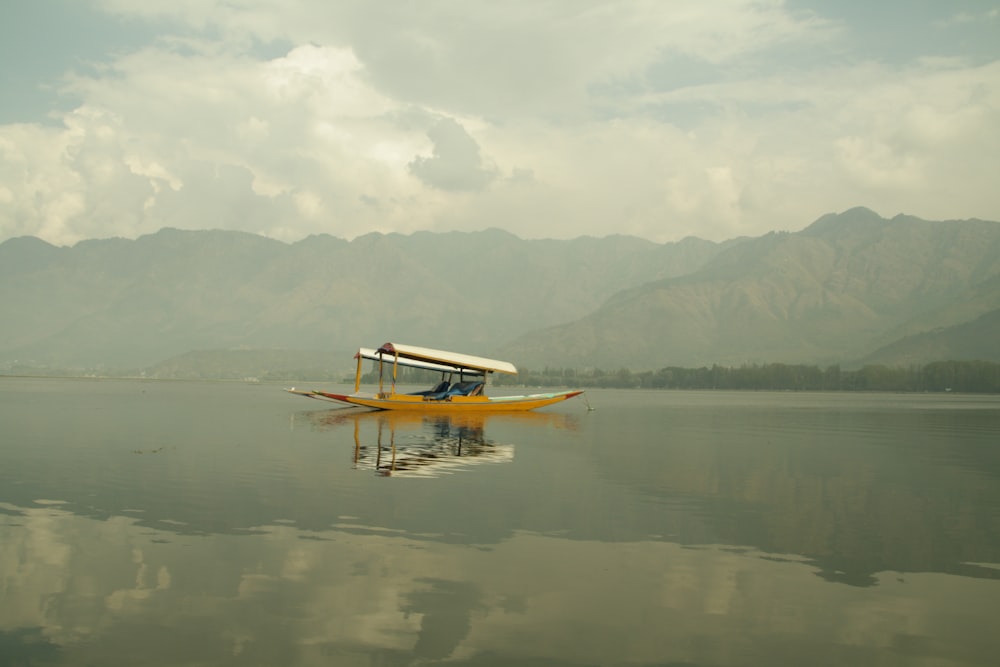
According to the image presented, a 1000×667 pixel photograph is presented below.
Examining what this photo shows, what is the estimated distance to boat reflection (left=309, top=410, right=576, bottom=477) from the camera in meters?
34.6

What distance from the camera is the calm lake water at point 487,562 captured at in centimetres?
1255

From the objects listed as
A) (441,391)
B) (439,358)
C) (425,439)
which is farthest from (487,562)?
(441,391)

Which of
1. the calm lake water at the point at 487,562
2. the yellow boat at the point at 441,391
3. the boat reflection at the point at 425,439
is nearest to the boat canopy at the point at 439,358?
the yellow boat at the point at 441,391

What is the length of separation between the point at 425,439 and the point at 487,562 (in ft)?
100

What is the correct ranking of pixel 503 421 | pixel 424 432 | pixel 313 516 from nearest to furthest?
pixel 313 516 → pixel 424 432 → pixel 503 421

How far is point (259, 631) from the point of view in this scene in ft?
42.1

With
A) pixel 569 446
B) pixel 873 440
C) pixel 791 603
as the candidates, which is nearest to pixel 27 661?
pixel 791 603

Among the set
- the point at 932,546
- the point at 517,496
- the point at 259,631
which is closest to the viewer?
the point at 259,631

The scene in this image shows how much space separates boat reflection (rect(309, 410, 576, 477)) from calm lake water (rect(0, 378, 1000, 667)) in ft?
2.26

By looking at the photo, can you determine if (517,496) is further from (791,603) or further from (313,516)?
(791,603)

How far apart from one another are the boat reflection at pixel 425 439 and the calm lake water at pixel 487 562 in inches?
27.1

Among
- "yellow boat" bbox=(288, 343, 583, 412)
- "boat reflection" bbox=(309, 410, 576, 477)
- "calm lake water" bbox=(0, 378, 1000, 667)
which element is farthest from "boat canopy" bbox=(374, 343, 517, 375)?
"calm lake water" bbox=(0, 378, 1000, 667)

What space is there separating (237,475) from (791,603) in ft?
72.7

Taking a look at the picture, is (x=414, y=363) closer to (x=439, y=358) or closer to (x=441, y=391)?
(x=441, y=391)
